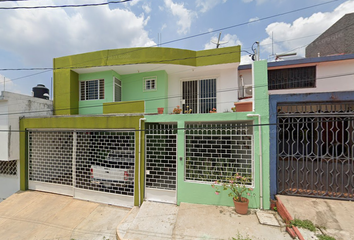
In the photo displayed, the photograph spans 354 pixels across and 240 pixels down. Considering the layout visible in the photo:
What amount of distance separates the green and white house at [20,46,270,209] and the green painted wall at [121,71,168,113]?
0.18ft

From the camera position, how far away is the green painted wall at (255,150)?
432 cm

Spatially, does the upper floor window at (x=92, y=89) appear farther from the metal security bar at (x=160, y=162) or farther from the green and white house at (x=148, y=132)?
the metal security bar at (x=160, y=162)

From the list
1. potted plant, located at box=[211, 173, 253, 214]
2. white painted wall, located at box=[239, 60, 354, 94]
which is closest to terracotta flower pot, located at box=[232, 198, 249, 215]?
potted plant, located at box=[211, 173, 253, 214]

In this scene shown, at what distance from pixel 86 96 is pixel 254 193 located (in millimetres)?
9373

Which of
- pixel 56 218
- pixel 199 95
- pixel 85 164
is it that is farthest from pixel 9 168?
pixel 199 95

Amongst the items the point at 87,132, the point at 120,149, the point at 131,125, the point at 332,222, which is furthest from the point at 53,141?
the point at 332,222

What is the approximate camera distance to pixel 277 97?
14.1 ft

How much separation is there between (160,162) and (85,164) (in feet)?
10.7

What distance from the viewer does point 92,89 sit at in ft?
27.5

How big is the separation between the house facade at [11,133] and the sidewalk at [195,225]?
20.7 ft

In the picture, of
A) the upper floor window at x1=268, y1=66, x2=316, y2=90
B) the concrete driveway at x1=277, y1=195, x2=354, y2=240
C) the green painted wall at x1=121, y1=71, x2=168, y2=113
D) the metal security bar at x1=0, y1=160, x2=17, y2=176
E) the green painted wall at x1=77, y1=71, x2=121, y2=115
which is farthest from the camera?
the green painted wall at x1=77, y1=71, x2=121, y2=115

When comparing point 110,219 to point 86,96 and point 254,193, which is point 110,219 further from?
point 86,96

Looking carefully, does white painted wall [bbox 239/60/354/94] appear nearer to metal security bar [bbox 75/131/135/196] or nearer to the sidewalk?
the sidewalk

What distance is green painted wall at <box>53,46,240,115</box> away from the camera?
23.6ft
